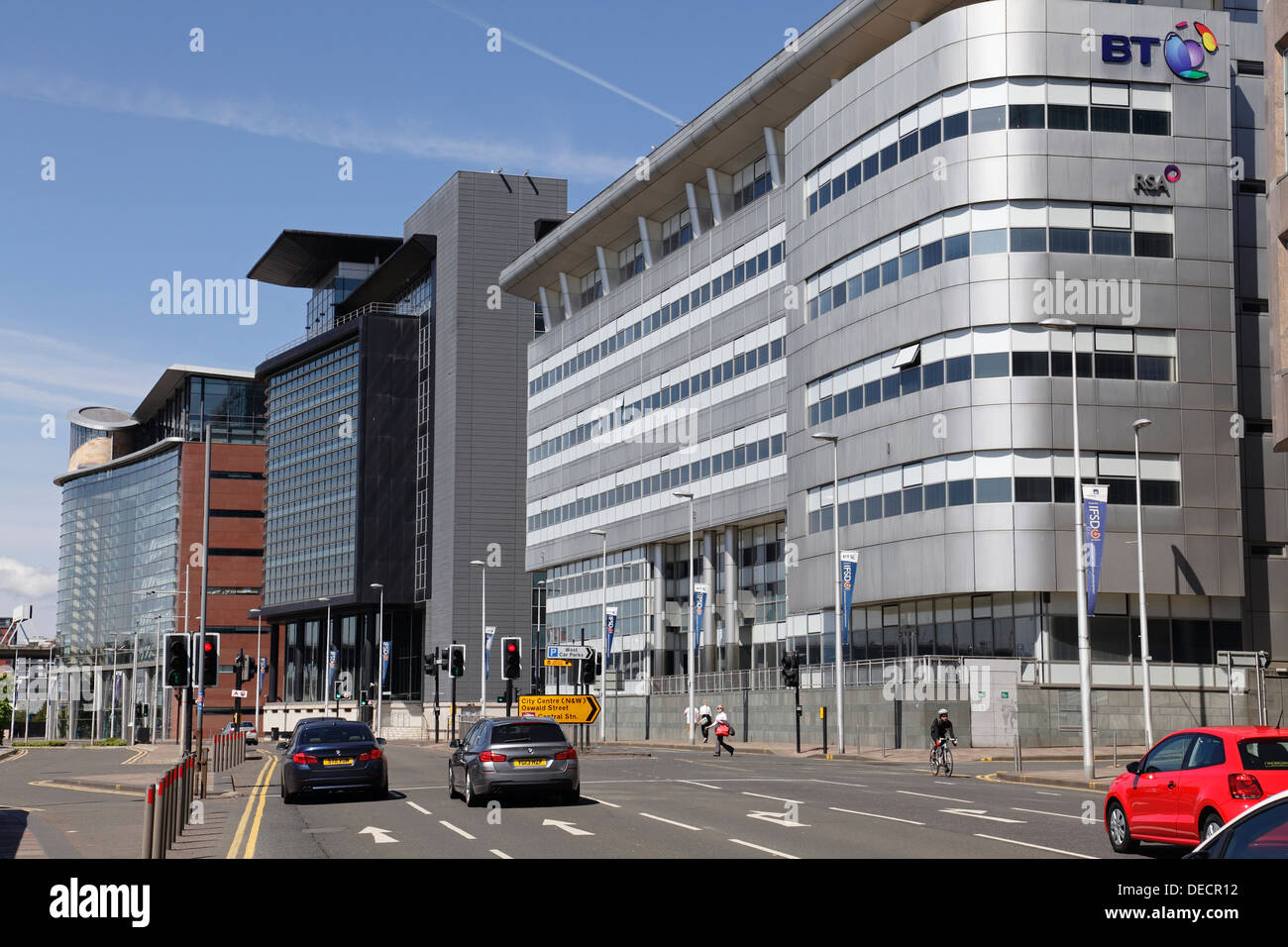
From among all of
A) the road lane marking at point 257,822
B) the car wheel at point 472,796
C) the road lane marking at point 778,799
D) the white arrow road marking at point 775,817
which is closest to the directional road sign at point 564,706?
the road lane marking at point 257,822

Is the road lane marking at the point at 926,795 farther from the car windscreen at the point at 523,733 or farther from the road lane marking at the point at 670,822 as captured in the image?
the car windscreen at the point at 523,733

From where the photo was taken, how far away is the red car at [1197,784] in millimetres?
14711

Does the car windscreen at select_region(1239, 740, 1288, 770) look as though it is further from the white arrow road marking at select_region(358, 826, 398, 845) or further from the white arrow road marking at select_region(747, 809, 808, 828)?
the white arrow road marking at select_region(358, 826, 398, 845)

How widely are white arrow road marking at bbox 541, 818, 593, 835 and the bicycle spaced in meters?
18.2

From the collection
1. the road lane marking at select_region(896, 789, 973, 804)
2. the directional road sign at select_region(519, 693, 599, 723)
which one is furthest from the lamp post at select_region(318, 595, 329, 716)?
the road lane marking at select_region(896, 789, 973, 804)

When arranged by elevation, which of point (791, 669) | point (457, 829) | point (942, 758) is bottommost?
point (942, 758)

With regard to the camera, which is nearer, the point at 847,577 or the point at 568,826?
the point at 568,826

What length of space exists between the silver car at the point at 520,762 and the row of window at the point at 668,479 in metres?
43.7

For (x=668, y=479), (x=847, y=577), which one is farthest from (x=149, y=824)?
(x=668, y=479)

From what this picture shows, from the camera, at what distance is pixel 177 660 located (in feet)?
97.1

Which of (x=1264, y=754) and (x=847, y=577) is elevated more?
(x=847, y=577)

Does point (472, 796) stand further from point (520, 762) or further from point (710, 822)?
point (710, 822)

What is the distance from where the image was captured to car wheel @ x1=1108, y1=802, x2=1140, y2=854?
1645 cm

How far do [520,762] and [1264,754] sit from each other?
39.8 feet
